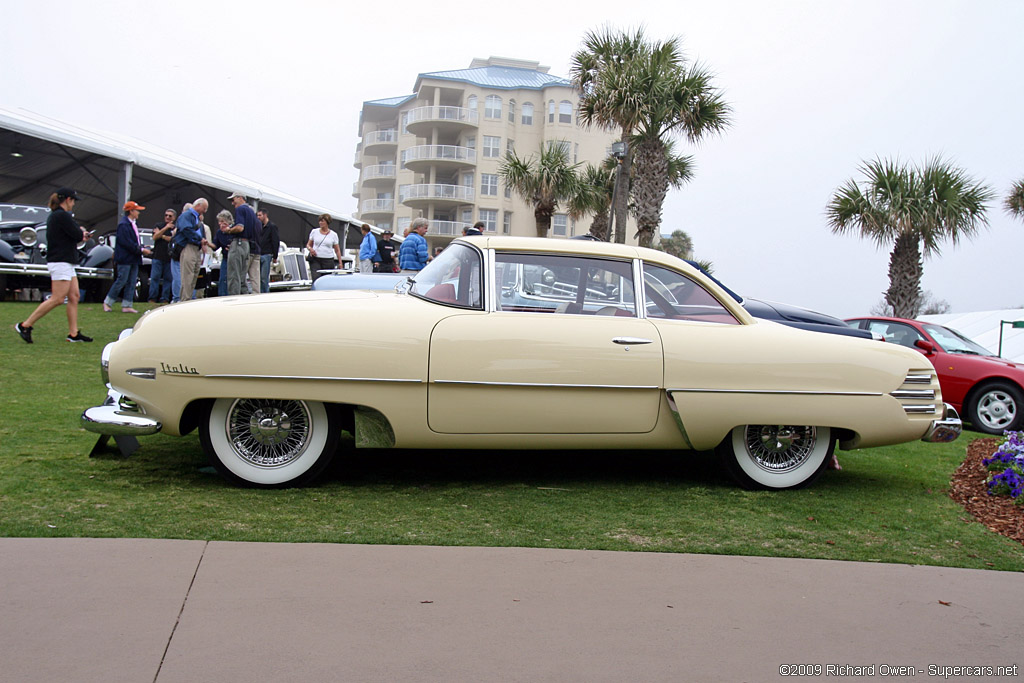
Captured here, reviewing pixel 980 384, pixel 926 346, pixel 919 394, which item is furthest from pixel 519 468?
pixel 980 384

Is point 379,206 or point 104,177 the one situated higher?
point 379,206

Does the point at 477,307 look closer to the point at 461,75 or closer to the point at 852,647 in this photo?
the point at 852,647

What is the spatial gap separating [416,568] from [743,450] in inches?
96.4

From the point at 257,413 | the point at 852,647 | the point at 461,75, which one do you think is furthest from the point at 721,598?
the point at 461,75

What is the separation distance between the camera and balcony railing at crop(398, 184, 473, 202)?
53500 mm

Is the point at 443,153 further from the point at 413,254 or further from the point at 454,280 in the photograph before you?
the point at 454,280

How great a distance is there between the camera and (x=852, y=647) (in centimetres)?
295

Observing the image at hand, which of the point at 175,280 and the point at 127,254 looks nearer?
the point at 127,254

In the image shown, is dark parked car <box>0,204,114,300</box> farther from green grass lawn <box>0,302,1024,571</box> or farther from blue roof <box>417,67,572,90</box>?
blue roof <box>417,67,572,90</box>

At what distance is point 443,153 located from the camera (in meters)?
54.2

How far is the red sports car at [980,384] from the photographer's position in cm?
980

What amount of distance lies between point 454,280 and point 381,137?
5891 centimetres

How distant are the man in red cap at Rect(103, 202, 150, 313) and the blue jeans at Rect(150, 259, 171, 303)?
0.98 metres

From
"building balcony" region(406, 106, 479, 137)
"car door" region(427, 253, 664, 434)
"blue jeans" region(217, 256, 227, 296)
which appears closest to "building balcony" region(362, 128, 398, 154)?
"building balcony" region(406, 106, 479, 137)
